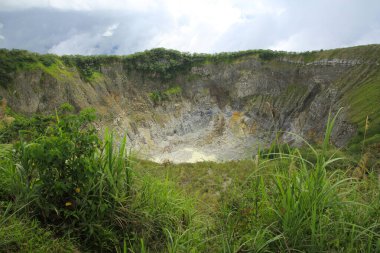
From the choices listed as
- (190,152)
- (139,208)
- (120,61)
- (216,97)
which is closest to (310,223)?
(139,208)

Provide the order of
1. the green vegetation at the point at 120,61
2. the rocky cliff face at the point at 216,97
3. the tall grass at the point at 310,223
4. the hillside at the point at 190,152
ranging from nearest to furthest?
the tall grass at the point at 310,223, the hillside at the point at 190,152, the rocky cliff face at the point at 216,97, the green vegetation at the point at 120,61

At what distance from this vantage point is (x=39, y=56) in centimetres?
3441

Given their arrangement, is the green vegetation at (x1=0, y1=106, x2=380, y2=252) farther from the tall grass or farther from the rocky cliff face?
the rocky cliff face

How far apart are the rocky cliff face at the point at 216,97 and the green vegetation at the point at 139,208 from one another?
2627 cm

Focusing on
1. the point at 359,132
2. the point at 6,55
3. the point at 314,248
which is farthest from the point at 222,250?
the point at 6,55

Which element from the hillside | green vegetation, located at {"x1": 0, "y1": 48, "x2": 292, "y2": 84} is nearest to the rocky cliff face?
the hillside

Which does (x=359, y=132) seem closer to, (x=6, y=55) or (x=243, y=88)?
(x=243, y=88)

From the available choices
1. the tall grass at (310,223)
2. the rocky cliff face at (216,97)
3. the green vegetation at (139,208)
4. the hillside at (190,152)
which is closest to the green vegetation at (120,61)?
the hillside at (190,152)

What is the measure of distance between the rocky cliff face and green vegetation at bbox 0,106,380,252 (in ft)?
86.2

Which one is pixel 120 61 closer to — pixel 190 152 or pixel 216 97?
pixel 216 97

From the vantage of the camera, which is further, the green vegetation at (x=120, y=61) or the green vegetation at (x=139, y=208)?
the green vegetation at (x=120, y=61)

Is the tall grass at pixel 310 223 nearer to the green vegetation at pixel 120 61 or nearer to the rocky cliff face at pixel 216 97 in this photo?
the rocky cliff face at pixel 216 97

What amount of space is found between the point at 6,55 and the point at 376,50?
40978 millimetres

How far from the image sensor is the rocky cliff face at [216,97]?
31.5 m
